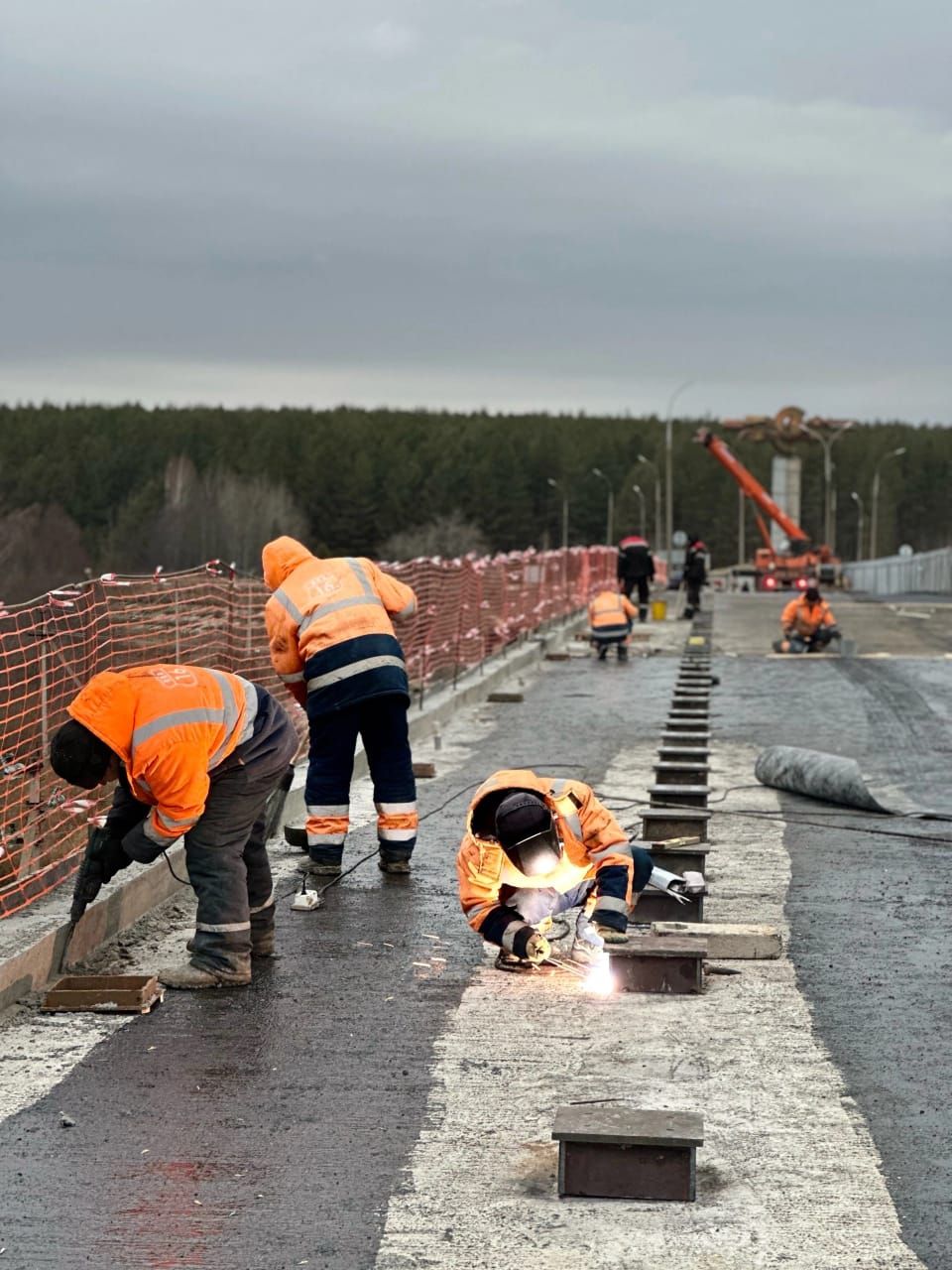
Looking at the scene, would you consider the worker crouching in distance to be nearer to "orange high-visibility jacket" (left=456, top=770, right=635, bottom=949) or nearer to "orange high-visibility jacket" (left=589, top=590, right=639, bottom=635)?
"orange high-visibility jacket" (left=589, top=590, right=639, bottom=635)

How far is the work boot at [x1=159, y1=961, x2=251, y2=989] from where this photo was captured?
7.23 metres

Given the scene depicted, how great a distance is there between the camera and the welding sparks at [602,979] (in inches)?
284

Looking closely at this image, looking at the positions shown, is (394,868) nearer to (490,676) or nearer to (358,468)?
(490,676)

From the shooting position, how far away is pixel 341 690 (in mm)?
9539

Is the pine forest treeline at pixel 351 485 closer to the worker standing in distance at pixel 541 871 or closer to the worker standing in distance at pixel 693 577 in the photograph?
the worker standing in distance at pixel 693 577

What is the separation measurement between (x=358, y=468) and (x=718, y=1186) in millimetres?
159695

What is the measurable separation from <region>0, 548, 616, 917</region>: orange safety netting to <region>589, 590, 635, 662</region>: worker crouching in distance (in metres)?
1.38

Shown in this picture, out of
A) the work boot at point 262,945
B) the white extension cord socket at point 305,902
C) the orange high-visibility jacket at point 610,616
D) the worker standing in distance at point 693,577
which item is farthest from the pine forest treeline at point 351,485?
the work boot at point 262,945

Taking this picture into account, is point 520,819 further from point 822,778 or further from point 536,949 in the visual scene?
point 822,778

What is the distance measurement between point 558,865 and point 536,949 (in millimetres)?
Answer: 360

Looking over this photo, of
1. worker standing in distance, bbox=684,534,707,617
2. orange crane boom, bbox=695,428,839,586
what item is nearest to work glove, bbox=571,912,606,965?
worker standing in distance, bbox=684,534,707,617

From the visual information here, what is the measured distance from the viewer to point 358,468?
163500 millimetres

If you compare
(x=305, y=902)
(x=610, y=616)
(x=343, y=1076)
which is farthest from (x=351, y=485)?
(x=343, y=1076)

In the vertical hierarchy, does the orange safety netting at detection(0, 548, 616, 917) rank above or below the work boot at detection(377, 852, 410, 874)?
above
